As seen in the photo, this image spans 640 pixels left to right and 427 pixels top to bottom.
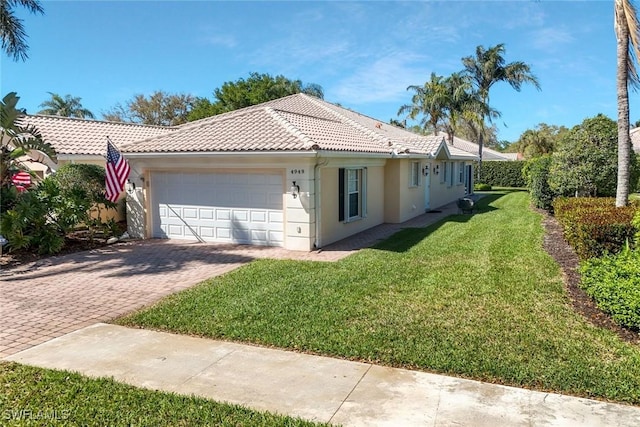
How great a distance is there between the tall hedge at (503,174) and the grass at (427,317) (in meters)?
33.4

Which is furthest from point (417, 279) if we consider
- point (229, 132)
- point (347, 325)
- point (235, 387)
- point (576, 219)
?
point (229, 132)

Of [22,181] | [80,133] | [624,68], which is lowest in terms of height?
[22,181]

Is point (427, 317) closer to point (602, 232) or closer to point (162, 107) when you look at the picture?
point (602, 232)

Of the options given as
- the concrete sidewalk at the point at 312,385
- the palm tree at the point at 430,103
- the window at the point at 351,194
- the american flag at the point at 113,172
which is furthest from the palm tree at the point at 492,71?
the concrete sidewalk at the point at 312,385

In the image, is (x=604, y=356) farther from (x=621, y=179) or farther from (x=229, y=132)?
(x=229, y=132)

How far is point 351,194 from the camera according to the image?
50.3 ft

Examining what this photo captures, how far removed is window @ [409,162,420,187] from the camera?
66.5 feet

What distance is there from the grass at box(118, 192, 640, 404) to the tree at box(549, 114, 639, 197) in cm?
647

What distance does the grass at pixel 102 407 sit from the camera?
438 centimetres

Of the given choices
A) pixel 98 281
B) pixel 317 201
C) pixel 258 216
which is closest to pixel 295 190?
pixel 317 201

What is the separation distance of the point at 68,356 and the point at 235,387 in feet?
7.91

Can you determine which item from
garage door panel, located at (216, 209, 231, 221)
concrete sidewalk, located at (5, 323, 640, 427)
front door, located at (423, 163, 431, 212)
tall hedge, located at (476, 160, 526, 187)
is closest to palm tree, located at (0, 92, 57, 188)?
garage door panel, located at (216, 209, 231, 221)

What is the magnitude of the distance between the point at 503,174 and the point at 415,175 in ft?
85.0

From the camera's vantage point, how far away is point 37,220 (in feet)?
41.9
